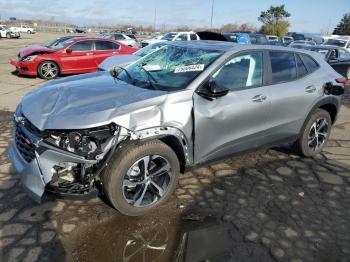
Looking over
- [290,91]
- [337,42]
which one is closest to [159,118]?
[290,91]

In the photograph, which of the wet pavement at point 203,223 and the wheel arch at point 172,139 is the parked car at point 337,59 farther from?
the wheel arch at point 172,139

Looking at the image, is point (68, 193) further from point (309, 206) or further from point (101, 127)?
point (309, 206)

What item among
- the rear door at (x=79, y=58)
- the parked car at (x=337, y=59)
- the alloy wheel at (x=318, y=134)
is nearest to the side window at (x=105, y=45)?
the rear door at (x=79, y=58)

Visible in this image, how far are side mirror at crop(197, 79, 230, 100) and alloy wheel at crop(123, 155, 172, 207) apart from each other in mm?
Answer: 809

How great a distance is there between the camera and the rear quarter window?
4922mm

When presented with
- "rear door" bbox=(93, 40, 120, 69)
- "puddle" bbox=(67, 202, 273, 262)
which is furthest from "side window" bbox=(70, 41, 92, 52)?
"puddle" bbox=(67, 202, 273, 262)

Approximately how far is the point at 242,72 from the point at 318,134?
1.99 meters

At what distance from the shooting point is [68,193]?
315 centimetres

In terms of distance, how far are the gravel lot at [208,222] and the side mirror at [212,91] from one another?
1186 millimetres

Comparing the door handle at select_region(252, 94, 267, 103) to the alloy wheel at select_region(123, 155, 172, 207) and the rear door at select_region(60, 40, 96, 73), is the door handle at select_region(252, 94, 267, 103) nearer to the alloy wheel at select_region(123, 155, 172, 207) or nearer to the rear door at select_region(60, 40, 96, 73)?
the alloy wheel at select_region(123, 155, 172, 207)

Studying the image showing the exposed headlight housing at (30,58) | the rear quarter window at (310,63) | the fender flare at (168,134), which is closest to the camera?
the fender flare at (168,134)

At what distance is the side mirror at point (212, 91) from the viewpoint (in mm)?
3641

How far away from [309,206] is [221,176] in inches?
44.3

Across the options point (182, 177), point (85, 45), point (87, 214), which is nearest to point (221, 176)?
point (182, 177)
